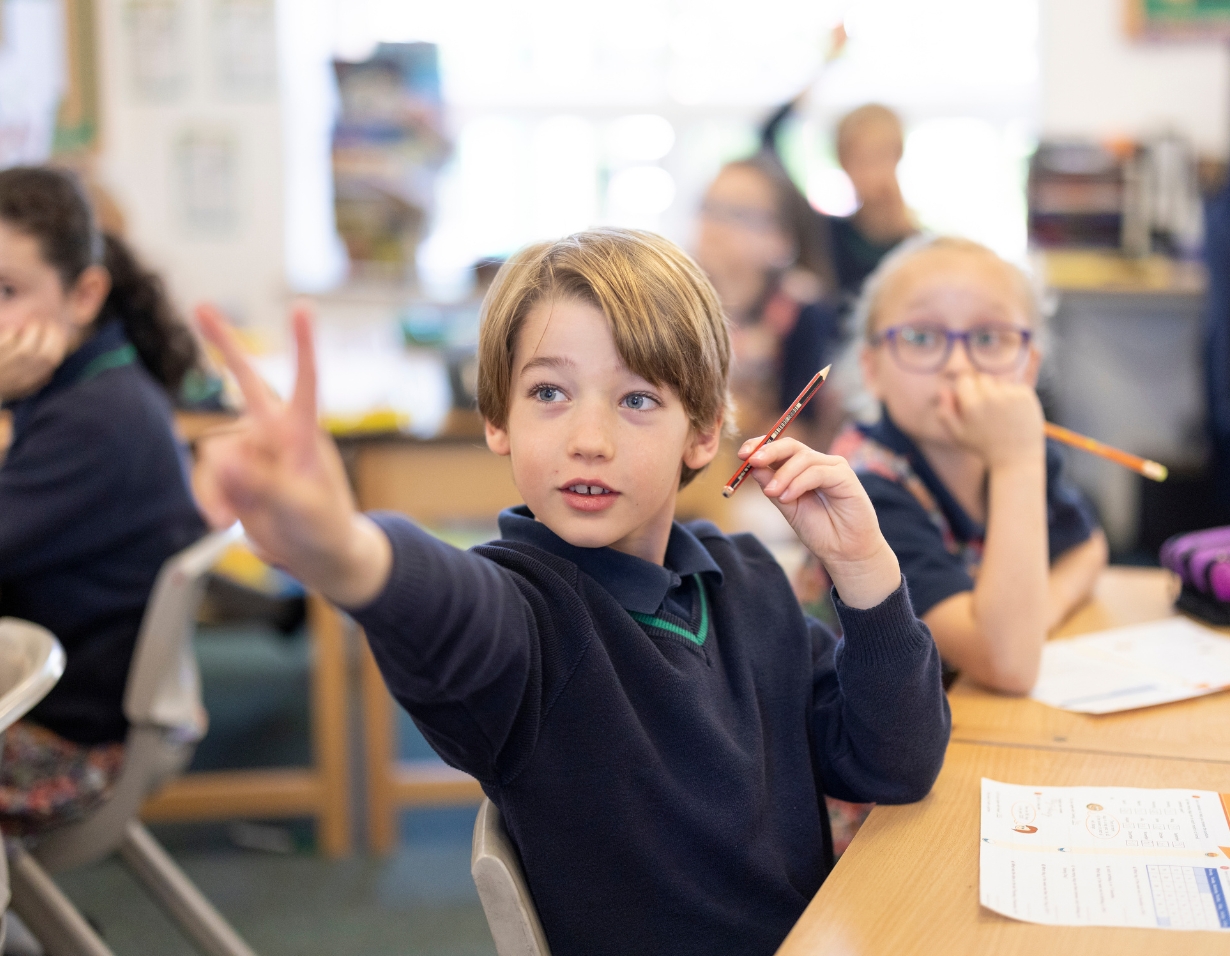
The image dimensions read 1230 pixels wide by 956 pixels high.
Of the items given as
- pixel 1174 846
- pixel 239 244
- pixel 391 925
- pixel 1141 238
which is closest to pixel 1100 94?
pixel 1141 238

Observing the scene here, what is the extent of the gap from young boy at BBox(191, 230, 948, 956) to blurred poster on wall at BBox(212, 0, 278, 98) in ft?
11.9

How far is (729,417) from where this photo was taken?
3.27 ft

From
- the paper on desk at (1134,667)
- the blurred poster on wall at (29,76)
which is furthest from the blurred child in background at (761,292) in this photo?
the blurred poster on wall at (29,76)

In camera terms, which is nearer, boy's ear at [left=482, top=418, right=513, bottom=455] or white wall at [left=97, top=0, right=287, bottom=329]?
boy's ear at [left=482, top=418, right=513, bottom=455]

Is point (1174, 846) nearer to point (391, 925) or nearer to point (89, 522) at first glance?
point (89, 522)

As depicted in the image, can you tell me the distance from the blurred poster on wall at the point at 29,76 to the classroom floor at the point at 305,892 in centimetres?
239

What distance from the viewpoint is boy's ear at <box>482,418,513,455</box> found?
2.98 ft

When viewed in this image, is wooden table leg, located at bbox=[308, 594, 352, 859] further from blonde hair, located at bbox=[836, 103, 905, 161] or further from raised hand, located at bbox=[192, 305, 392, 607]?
blonde hair, located at bbox=[836, 103, 905, 161]

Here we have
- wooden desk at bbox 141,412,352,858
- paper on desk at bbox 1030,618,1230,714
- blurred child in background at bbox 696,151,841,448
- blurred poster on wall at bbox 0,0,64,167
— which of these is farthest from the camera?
blurred poster on wall at bbox 0,0,64,167

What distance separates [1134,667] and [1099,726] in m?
0.18

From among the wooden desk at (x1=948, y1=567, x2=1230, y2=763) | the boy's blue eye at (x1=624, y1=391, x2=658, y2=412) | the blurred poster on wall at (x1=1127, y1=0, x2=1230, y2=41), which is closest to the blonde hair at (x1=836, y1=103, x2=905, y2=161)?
the blurred poster on wall at (x1=1127, y1=0, x2=1230, y2=41)

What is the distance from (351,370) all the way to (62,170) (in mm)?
2092

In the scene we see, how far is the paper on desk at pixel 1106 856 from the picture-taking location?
0.70 m

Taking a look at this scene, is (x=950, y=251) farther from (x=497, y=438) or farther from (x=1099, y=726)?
(x=497, y=438)
